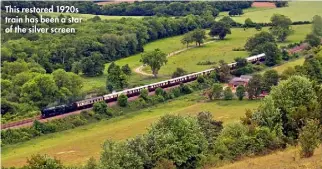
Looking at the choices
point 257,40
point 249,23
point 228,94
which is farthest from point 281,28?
point 228,94

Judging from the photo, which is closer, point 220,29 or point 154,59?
point 154,59

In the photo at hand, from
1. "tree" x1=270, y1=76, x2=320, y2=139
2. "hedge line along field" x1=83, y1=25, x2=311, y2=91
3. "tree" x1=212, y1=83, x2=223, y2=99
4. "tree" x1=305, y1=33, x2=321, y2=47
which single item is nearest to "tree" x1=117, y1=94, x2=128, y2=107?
"hedge line along field" x1=83, y1=25, x2=311, y2=91

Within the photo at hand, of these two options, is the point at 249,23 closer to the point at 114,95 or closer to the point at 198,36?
the point at 198,36

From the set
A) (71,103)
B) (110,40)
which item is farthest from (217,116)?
(110,40)

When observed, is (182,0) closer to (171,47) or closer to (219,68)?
(171,47)

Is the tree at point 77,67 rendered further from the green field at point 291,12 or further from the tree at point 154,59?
the green field at point 291,12

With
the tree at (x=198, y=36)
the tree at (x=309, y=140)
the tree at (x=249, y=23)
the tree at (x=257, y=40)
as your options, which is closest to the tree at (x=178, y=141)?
the tree at (x=309, y=140)
